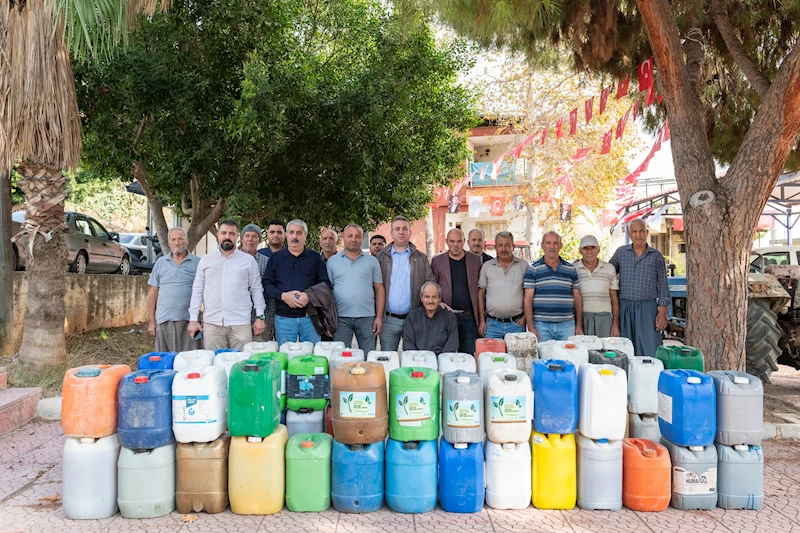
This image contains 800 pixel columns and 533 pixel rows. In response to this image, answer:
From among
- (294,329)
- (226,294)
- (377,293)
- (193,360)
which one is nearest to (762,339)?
(377,293)

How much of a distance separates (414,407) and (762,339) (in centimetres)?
530

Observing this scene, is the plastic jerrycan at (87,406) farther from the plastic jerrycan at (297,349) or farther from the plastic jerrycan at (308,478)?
the plastic jerrycan at (297,349)

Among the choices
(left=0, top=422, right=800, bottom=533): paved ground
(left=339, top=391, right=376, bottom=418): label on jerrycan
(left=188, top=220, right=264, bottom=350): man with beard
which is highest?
(left=188, top=220, right=264, bottom=350): man with beard

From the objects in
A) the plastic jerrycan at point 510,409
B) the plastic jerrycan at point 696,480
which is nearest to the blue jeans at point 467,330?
the plastic jerrycan at point 510,409

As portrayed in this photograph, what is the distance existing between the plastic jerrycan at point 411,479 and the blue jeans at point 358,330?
2.34 meters

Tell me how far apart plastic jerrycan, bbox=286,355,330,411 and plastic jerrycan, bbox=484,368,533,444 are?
4.04 feet

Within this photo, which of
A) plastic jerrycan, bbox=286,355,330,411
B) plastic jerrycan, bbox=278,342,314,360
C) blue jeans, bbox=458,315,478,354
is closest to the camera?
plastic jerrycan, bbox=286,355,330,411

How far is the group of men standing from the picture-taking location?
6.11 meters

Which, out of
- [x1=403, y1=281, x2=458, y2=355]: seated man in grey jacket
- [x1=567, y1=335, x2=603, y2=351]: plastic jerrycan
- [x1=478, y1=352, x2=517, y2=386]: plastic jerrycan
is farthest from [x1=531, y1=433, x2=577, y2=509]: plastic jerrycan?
[x1=403, y1=281, x2=458, y2=355]: seated man in grey jacket

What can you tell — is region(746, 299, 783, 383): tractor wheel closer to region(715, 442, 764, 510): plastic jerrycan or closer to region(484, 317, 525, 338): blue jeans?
region(484, 317, 525, 338): blue jeans

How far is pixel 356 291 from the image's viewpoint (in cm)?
636

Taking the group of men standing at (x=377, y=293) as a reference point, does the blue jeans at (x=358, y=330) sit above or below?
below

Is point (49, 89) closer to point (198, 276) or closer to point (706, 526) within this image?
point (198, 276)

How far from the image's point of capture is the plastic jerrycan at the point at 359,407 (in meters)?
4.08
